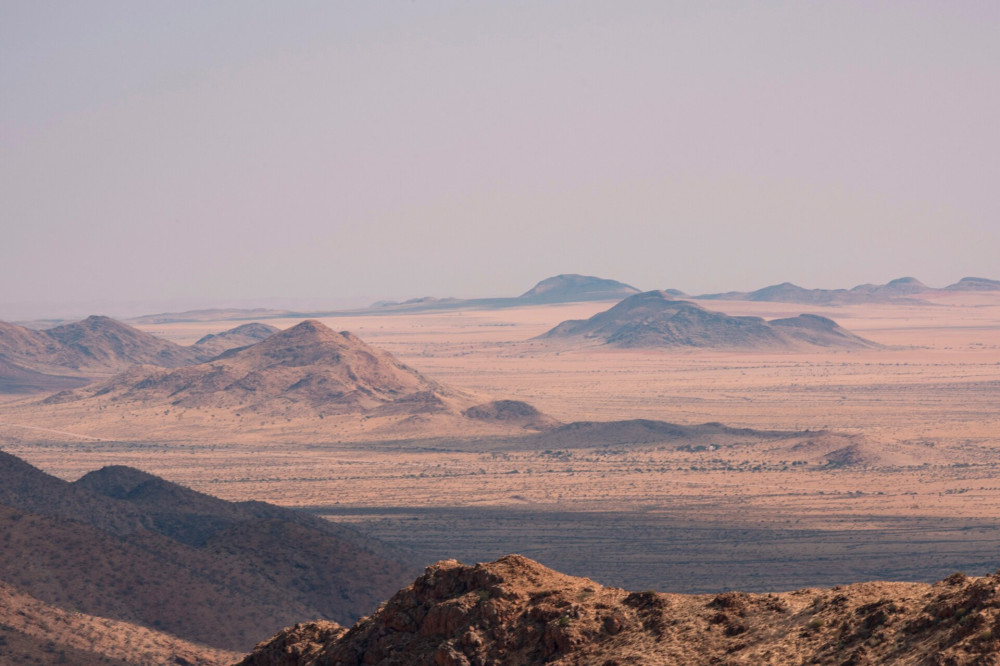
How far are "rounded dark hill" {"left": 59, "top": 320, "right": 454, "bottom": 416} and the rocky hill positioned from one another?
70.1 meters

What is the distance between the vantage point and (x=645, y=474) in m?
95.6

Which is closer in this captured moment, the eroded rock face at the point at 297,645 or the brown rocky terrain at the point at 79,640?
the eroded rock face at the point at 297,645

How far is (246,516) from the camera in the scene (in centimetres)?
6362

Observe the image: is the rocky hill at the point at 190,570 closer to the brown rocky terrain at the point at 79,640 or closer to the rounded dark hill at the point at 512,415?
the brown rocky terrain at the point at 79,640

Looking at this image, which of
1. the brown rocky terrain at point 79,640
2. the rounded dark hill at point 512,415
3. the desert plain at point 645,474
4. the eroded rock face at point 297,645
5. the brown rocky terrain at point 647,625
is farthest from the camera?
the rounded dark hill at point 512,415

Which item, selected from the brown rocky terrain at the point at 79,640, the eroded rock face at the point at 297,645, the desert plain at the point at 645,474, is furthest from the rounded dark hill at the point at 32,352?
the eroded rock face at the point at 297,645

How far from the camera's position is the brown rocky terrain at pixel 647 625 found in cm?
1777

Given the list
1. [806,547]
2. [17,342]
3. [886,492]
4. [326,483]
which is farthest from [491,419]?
[17,342]

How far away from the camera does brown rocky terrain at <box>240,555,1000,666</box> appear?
17766 millimetres

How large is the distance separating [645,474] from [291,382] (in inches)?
2373

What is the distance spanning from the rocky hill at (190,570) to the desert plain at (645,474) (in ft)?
43.7

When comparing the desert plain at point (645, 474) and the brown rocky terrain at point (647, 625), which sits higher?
the brown rocky terrain at point (647, 625)

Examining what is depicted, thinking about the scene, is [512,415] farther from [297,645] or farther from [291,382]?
[297,645]

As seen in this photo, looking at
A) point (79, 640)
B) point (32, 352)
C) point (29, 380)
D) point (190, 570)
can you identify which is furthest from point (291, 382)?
point (79, 640)
